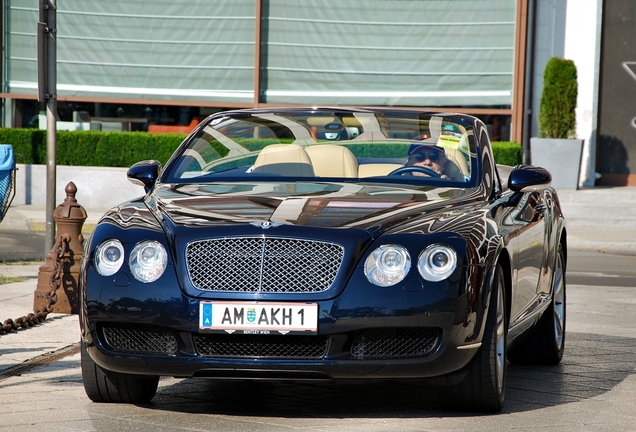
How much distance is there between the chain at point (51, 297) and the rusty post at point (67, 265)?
0.05 m

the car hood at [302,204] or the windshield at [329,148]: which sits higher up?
the windshield at [329,148]

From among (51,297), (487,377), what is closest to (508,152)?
(51,297)

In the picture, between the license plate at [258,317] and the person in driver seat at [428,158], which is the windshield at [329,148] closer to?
the person in driver seat at [428,158]

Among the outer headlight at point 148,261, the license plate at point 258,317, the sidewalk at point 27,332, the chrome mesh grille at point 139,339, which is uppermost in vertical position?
the outer headlight at point 148,261

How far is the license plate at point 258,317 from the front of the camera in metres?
4.93

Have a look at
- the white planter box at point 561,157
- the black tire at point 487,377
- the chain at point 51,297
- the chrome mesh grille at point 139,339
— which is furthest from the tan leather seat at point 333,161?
the white planter box at point 561,157

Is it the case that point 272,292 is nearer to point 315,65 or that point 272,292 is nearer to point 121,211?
point 121,211

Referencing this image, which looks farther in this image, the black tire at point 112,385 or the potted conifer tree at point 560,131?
the potted conifer tree at point 560,131

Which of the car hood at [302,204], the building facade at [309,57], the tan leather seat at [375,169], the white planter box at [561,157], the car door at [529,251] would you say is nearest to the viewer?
the car hood at [302,204]

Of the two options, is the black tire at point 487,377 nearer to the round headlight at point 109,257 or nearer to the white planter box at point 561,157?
the round headlight at point 109,257

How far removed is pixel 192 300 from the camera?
4996 millimetres

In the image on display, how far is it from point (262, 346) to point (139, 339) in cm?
55

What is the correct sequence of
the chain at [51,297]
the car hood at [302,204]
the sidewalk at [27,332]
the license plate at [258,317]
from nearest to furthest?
the license plate at [258,317], the car hood at [302,204], the sidewalk at [27,332], the chain at [51,297]

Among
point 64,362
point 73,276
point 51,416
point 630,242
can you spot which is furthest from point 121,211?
point 630,242
